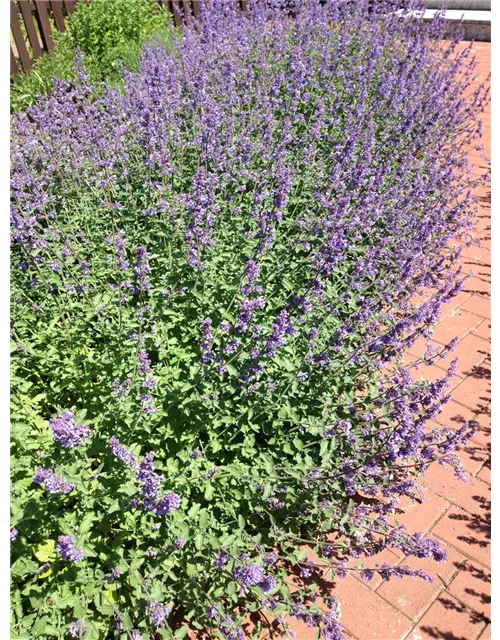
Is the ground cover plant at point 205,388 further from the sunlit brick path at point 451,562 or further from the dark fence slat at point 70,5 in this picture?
the dark fence slat at point 70,5

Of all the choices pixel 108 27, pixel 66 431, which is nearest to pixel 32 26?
pixel 108 27

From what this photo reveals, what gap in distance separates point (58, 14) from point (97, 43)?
4.70ft

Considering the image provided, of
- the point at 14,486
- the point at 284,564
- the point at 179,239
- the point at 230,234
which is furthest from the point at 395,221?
the point at 14,486

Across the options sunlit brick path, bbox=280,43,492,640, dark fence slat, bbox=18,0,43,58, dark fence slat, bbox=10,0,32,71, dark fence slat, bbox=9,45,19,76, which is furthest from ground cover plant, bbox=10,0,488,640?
dark fence slat, bbox=18,0,43,58

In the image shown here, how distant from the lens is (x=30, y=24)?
296 inches

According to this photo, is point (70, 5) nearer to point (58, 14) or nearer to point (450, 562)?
point (58, 14)

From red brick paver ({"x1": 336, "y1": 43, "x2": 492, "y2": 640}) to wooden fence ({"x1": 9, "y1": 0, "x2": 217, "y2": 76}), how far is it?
6.59 metres

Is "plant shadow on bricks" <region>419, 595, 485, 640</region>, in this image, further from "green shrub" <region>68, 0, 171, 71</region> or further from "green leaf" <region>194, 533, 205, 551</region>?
"green shrub" <region>68, 0, 171, 71</region>

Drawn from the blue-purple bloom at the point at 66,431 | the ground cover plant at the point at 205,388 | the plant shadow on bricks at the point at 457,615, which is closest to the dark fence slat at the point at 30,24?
the ground cover plant at the point at 205,388

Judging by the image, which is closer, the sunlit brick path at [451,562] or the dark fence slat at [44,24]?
the sunlit brick path at [451,562]

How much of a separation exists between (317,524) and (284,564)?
10.6 inches

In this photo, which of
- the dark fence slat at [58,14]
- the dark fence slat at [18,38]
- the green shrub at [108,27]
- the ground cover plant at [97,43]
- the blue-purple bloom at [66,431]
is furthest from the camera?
the dark fence slat at [58,14]

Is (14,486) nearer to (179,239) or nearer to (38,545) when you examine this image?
(38,545)

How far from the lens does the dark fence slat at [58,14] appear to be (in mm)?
7844
